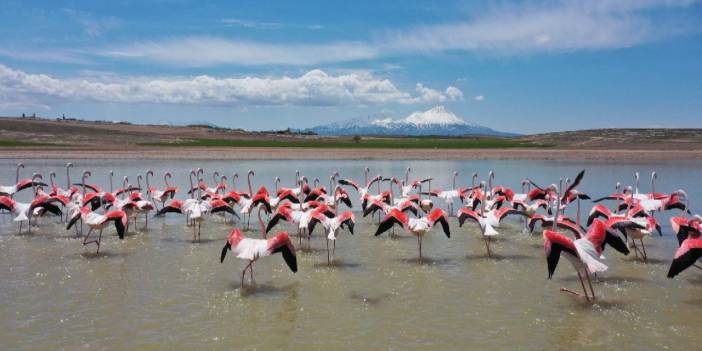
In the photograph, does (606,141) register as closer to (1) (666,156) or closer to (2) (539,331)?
(1) (666,156)

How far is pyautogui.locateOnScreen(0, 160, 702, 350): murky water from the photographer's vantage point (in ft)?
19.5

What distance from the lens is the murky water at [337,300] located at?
5.96m

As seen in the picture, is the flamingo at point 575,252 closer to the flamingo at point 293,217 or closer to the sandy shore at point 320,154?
the flamingo at point 293,217

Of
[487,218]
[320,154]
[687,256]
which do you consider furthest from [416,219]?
[320,154]

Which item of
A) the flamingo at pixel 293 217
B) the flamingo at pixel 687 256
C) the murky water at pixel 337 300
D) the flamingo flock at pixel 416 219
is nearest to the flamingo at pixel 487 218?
the flamingo flock at pixel 416 219

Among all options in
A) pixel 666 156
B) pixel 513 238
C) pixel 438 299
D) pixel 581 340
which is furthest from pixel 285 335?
pixel 666 156

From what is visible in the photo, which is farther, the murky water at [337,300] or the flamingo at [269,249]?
the flamingo at [269,249]

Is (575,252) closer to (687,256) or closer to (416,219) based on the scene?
(687,256)

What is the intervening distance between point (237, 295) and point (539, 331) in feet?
12.8

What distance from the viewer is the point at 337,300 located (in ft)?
23.9

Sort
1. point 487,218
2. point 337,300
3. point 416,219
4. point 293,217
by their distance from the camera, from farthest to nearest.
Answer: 1. point 293,217
2. point 487,218
3. point 416,219
4. point 337,300

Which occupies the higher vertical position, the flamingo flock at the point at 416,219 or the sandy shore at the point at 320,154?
the sandy shore at the point at 320,154

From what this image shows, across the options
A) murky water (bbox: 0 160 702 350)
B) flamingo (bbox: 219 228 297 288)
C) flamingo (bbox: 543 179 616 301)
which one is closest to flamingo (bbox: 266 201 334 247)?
murky water (bbox: 0 160 702 350)

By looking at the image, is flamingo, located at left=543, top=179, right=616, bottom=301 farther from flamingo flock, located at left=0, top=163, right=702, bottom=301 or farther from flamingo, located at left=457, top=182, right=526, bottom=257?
flamingo, located at left=457, top=182, right=526, bottom=257
